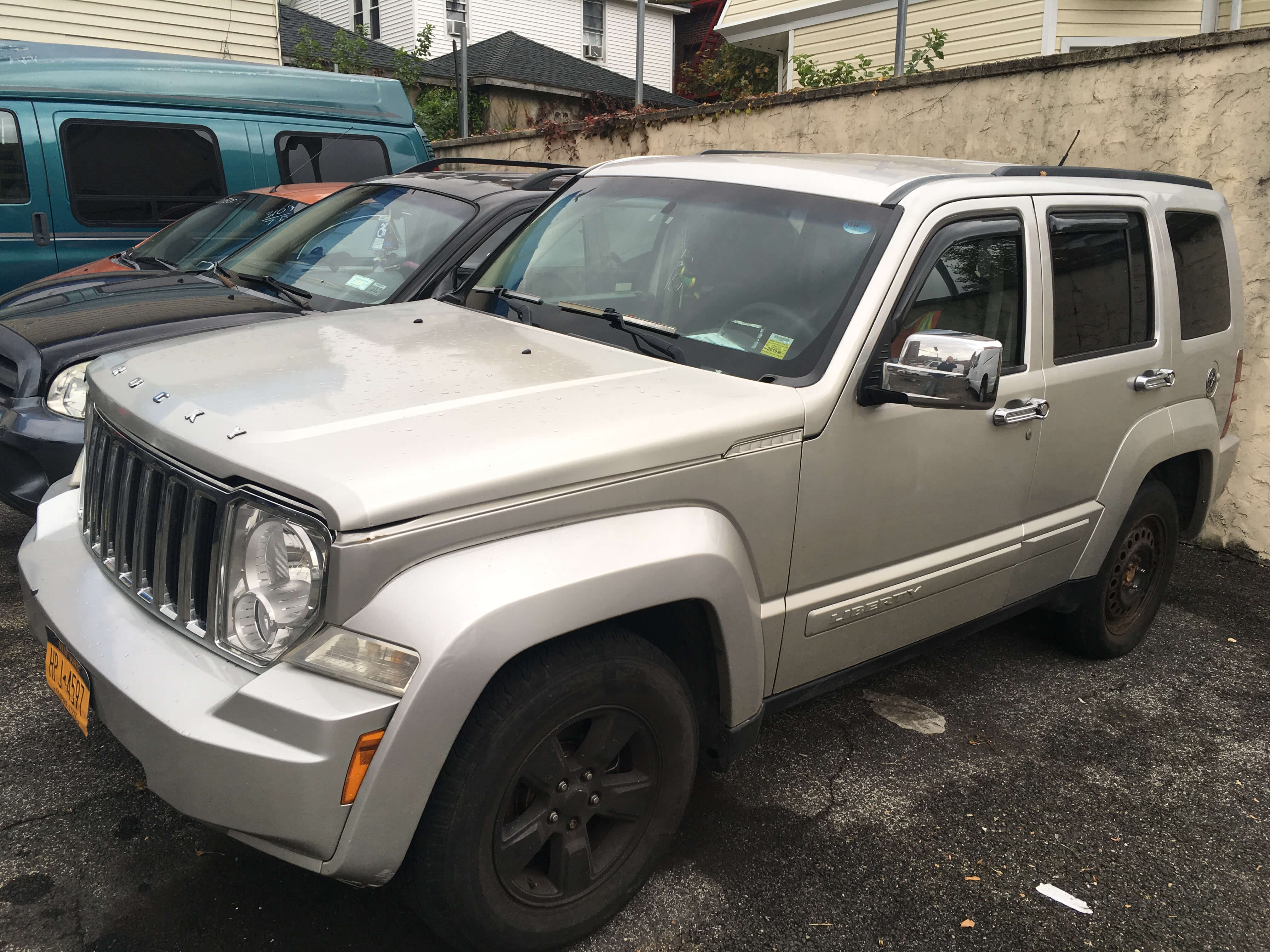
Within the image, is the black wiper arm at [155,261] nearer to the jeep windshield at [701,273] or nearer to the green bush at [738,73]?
the jeep windshield at [701,273]

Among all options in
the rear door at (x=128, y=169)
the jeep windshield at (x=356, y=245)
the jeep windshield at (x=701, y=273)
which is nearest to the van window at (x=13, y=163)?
the rear door at (x=128, y=169)

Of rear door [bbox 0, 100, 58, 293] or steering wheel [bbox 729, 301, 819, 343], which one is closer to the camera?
steering wheel [bbox 729, 301, 819, 343]

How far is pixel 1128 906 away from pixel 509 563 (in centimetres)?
202

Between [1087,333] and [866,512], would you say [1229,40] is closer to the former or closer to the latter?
[1087,333]

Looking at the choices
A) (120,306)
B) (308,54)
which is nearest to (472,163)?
(120,306)

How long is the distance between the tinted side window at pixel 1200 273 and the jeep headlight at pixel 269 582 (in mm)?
3451

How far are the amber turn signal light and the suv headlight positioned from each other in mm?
2578

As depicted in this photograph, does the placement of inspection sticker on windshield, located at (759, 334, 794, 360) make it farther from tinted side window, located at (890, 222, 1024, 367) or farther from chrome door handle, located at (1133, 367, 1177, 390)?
chrome door handle, located at (1133, 367, 1177, 390)

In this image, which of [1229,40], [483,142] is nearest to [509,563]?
[1229,40]

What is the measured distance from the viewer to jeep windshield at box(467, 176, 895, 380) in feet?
9.32

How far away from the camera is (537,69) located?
23797 mm

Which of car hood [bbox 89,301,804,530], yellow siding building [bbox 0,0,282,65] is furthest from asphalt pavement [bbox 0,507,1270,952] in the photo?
yellow siding building [bbox 0,0,282,65]

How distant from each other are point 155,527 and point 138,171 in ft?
20.6

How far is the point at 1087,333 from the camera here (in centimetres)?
353
